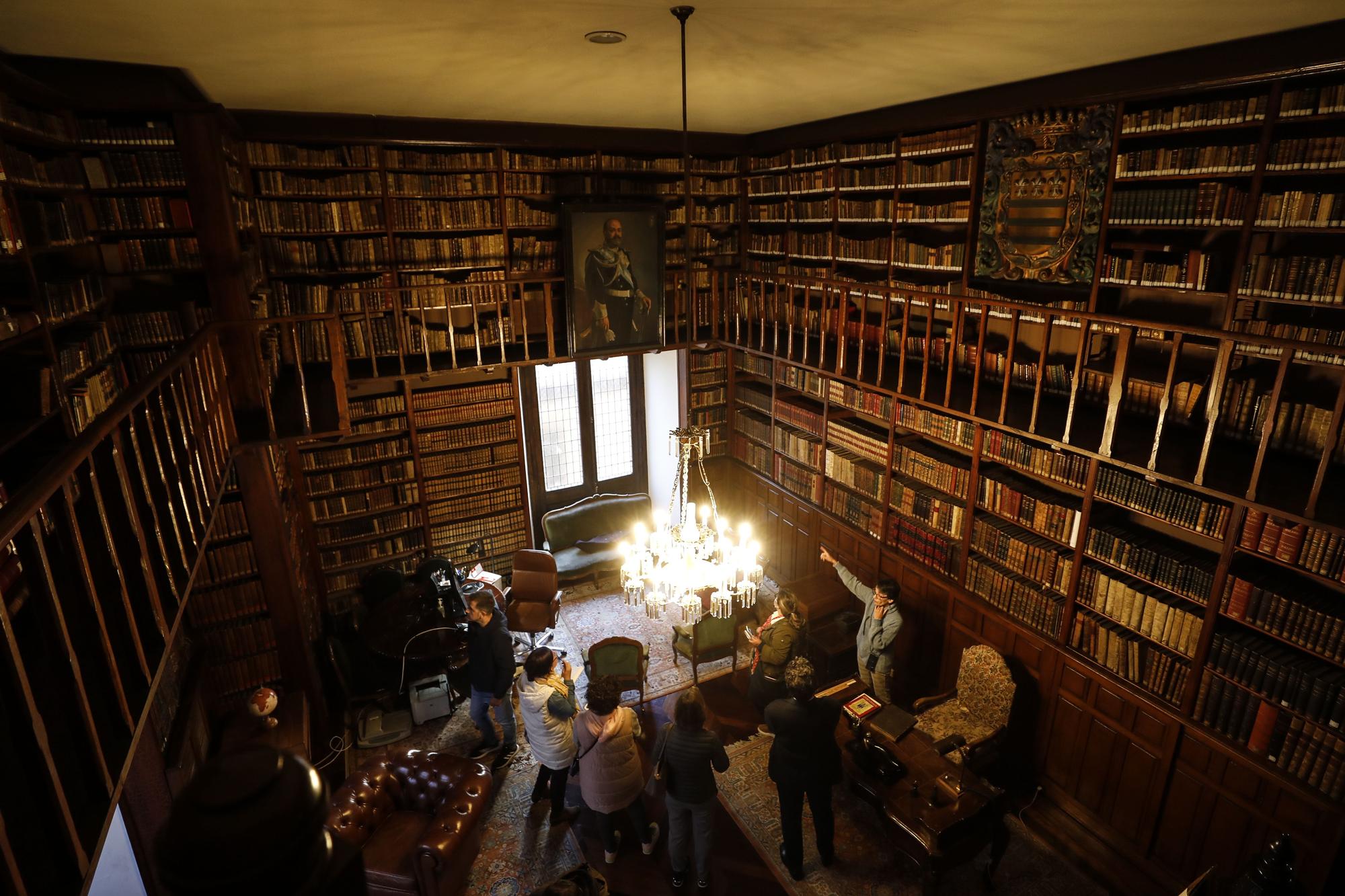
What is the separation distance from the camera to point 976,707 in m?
5.09

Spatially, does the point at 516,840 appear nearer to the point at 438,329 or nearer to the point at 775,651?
the point at 775,651

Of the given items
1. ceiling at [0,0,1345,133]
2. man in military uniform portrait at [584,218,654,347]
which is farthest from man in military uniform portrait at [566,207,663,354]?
ceiling at [0,0,1345,133]

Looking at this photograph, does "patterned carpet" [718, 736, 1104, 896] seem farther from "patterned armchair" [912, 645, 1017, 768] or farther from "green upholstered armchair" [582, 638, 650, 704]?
"green upholstered armchair" [582, 638, 650, 704]

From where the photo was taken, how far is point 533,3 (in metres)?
3.05

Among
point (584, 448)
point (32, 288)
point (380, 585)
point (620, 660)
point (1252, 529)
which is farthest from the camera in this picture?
point (584, 448)

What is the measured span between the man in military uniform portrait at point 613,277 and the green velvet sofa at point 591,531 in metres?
1.88

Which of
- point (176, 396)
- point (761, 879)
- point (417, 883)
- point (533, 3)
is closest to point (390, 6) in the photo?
point (533, 3)

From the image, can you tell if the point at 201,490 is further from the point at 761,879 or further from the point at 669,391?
the point at 669,391

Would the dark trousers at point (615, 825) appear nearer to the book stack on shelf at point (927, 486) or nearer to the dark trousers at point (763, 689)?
the dark trousers at point (763, 689)

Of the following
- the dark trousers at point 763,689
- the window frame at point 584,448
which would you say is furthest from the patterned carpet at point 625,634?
the window frame at point 584,448

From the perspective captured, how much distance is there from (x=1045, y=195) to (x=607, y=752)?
15.4 ft

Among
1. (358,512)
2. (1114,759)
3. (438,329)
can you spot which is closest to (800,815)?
(1114,759)

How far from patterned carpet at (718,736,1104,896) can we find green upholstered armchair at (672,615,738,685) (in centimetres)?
114

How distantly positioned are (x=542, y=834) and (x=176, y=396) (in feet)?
11.7
